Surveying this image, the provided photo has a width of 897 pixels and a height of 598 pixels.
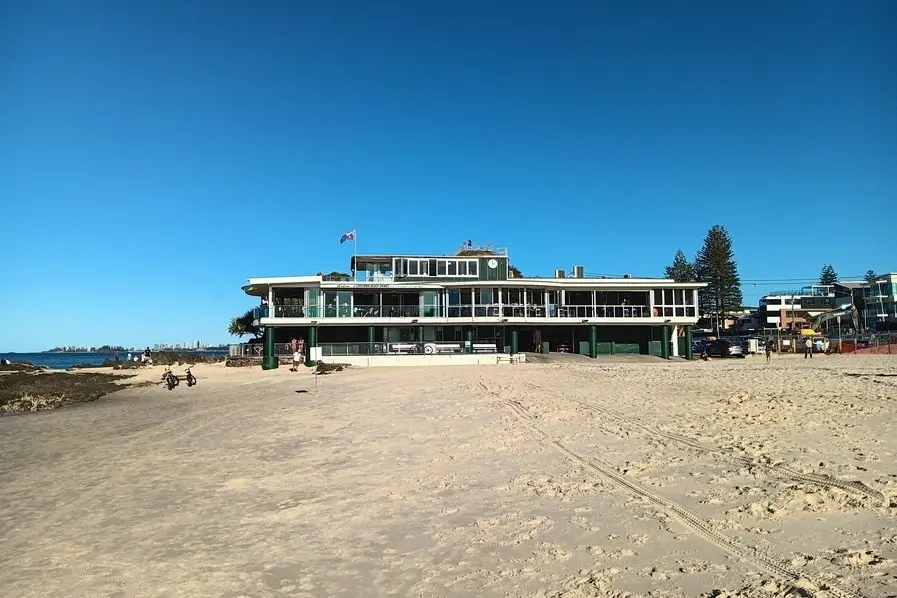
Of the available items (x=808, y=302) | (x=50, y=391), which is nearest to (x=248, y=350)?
(x=50, y=391)

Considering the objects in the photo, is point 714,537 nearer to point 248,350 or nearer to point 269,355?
point 269,355

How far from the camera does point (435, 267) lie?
46094 millimetres

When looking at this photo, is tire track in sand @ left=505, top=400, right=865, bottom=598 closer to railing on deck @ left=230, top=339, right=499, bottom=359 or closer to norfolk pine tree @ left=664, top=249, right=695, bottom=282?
railing on deck @ left=230, top=339, right=499, bottom=359

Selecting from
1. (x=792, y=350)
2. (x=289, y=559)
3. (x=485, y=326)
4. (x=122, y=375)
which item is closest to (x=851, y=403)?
(x=289, y=559)

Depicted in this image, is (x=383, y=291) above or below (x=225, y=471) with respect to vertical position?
above

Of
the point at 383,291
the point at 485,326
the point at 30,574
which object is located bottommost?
the point at 30,574

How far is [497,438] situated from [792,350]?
50.5 metres

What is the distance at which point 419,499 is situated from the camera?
7773 millimetres

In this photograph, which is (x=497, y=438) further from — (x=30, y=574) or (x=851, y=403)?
(x=851, y=403)

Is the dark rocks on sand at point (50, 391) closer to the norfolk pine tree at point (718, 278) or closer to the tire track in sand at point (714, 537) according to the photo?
the tire track in sand at point (714, 537)

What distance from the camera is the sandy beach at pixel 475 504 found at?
516cm

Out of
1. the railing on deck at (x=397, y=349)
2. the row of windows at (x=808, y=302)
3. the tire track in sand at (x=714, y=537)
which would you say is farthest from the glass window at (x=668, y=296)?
the row of windows at (x=808, y=302)

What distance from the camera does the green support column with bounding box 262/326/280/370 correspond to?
122 feet

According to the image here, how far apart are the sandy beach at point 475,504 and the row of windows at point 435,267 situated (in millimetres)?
30850
